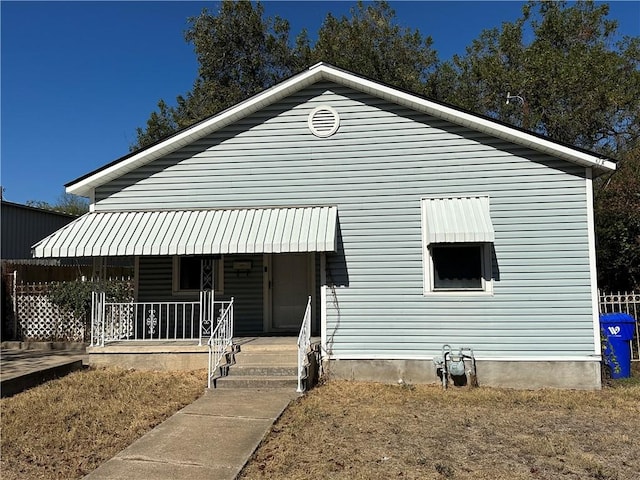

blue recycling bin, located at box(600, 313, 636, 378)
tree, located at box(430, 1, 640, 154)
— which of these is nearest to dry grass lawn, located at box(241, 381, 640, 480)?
blue recycling bin, located at box(600, 313, 636, 378)

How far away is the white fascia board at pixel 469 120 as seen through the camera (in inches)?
326

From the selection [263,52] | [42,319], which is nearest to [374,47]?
[263,52]

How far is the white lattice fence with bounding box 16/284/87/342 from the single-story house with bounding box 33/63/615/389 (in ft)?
12.5

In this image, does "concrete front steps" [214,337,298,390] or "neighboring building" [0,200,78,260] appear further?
"neighboring building" [0,200,78,260]

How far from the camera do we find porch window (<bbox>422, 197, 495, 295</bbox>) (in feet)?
28.1

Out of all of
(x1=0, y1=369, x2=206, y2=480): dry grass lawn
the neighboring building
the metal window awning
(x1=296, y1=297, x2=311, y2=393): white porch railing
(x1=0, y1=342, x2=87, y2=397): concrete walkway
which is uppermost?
the neighboring building

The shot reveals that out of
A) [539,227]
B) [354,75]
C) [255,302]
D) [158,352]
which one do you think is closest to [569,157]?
[539,227]

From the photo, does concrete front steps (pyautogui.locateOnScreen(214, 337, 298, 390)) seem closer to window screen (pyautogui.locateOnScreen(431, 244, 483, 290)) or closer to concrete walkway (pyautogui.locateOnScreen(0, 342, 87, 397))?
window screen (pyautogui.locateOnScreen(431, 244, 483, 290))

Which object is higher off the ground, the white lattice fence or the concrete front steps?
the white lattice fence

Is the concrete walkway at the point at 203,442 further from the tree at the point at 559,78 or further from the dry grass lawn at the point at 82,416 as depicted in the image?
the tree at the point at 559,78

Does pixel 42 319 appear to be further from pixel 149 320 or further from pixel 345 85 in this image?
pixel 345 85

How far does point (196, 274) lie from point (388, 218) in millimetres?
4319

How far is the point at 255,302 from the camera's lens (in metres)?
10.4

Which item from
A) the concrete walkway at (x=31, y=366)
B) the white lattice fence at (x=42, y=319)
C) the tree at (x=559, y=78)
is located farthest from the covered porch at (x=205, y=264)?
the tree at (x=559, y=78)
